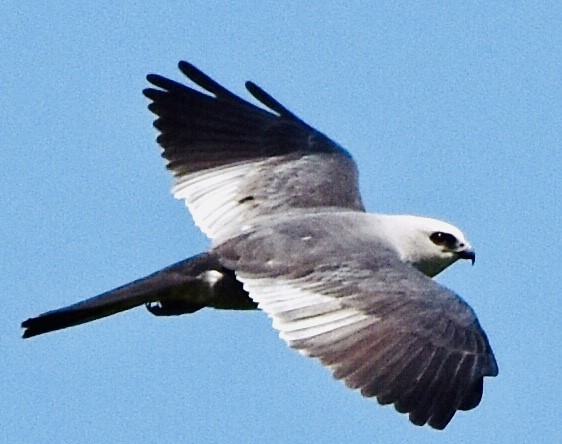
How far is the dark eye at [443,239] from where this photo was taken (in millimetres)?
12070

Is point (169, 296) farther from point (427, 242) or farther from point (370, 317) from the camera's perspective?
point (427, 242)

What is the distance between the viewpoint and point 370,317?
10297 millimetres

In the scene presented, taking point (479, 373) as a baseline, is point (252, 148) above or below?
above

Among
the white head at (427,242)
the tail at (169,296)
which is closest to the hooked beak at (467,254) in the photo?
the white head at (427,242)

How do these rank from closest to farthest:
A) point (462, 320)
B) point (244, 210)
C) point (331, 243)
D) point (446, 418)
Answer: point (446, 418) < point (462, 320) < point (331, 243) < point (244, 210)

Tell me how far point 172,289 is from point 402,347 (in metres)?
1.81

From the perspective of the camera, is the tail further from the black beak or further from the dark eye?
the black beak

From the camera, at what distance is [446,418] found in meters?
9.73

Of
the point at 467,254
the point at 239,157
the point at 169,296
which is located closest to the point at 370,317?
the point at 169,296

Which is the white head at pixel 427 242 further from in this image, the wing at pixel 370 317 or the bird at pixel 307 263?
the wing at pixel 370 317

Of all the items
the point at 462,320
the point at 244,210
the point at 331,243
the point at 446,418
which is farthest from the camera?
the point at 244,210

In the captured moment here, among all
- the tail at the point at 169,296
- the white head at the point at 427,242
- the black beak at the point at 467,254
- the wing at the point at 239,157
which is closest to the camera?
the tail at the point at 169,296

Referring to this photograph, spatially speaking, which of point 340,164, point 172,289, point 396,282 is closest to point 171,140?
point 340,164

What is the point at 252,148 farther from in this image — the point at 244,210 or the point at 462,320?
the point at 462,320
